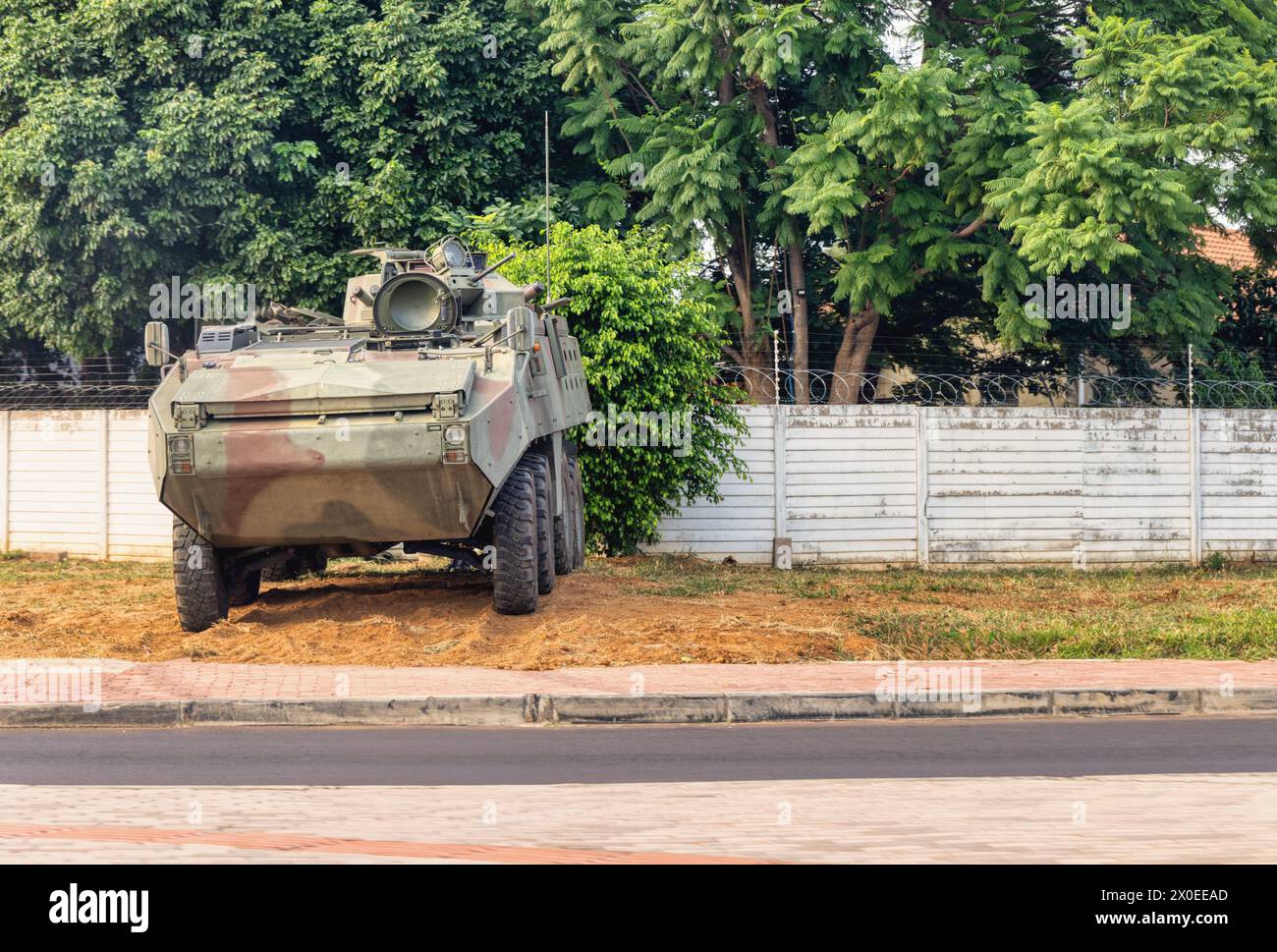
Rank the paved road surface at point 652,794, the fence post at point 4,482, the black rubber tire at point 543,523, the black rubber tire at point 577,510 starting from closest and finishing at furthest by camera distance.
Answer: the paved road surface at point 652,794 < the black rubber tire at point 543,523 < the black rubber tire at point 577,510 < the fence post at point 4,482

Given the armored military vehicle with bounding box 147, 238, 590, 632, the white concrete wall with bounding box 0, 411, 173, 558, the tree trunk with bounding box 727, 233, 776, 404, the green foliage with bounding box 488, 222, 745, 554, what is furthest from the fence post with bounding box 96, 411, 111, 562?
the tree trunk with bounding box 727, 233, 776, 404

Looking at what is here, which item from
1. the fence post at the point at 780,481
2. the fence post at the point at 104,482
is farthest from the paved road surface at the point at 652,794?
the fence post at the point at 104,482

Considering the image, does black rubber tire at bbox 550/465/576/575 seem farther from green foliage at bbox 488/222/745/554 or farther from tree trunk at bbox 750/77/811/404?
tree trunk at bbox 750/77/811/404

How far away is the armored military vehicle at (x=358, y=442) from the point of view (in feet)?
36.2

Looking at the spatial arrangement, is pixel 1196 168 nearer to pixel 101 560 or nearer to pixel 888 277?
pixel 888 277

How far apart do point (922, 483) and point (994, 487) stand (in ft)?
3.05

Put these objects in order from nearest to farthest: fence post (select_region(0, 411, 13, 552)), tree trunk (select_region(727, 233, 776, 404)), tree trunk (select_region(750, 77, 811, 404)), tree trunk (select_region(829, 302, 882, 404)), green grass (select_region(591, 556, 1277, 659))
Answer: green grass (select_region(591, 556, 1277, 659)) → fence post (select_region(0, 411, 13, 552)) → tree trunk (select_region(750, 77, 811, 404)) → tree trunk (select_region(829, 302, 882, 404)) → tree trunk (select_region(727, 233, 776, 404))

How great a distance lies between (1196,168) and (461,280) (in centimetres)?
1064

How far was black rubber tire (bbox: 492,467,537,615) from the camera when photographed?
39.4ft

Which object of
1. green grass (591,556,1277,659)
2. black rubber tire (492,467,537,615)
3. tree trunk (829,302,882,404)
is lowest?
green grass (591,556,1277,659)

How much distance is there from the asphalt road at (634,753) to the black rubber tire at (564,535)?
6.49 metres

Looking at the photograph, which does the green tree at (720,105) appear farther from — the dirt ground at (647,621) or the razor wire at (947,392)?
the dirt ground at (647,621)

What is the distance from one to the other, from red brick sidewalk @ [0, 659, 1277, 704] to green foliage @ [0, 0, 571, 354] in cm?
1201

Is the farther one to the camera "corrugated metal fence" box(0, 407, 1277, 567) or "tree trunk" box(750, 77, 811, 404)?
"tree trunk" box(750, 77, 811, 404)
